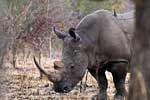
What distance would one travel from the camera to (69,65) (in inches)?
380

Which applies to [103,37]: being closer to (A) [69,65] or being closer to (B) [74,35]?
(B) [74,35]

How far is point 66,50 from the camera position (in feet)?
31.8

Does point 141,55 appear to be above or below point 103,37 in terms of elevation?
above

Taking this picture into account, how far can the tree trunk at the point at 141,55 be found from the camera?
3088 millimetres

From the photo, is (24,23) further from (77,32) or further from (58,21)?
(77,32)

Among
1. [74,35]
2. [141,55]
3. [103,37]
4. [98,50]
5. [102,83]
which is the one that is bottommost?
[102,83]

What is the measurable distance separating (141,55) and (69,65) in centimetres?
654

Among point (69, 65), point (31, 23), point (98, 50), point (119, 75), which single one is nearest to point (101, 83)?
point (119, 75)

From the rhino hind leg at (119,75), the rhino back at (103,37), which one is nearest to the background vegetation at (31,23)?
the rhino back at (103,37)

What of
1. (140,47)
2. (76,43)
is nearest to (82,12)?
(76,43)

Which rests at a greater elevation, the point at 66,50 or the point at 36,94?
the point at 66,50

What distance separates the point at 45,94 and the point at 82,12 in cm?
1629

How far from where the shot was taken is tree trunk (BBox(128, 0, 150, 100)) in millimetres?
3088

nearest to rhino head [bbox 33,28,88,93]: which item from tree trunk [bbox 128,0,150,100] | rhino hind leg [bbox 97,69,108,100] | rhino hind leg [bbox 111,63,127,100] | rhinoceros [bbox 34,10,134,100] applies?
rhinoceros [bbox 34,10,134,100]
